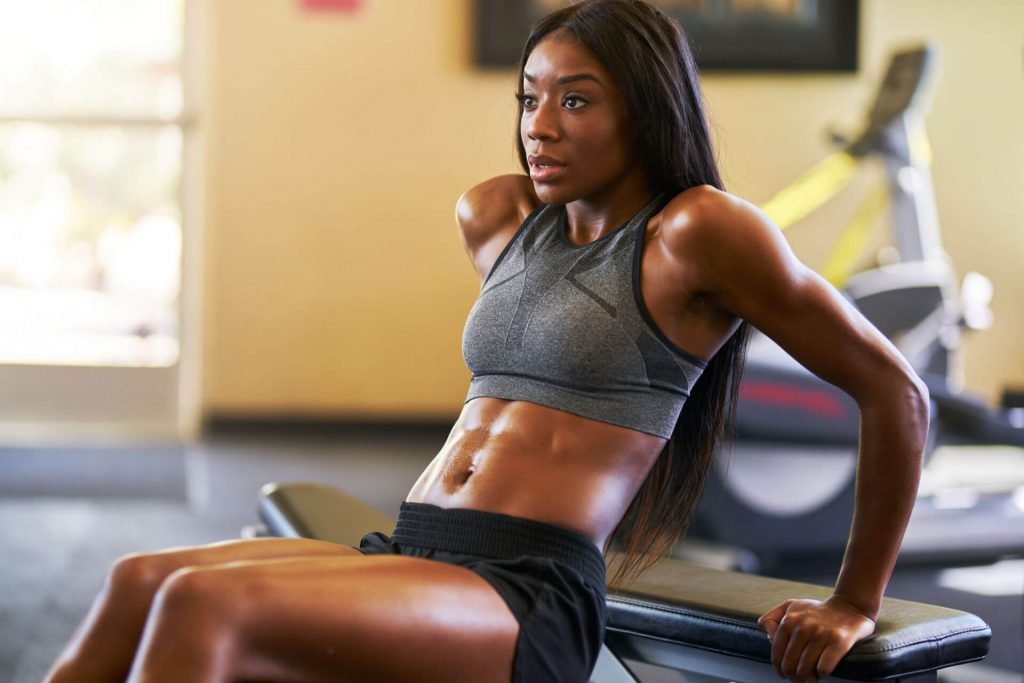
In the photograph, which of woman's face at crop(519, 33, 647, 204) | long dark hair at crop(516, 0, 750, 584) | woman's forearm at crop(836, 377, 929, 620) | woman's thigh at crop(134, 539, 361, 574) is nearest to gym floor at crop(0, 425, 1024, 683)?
long dark hair at crop(516, 0, 750, 584)

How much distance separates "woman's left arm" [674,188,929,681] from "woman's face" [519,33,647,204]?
0.11 metres

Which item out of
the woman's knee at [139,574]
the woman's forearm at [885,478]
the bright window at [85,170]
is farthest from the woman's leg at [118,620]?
the bright window at [85,170]

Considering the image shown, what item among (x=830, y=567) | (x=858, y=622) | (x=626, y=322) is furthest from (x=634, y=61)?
(x=830, y=567)

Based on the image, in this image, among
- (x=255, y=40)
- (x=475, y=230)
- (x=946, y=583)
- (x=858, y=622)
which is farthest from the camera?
(x=255, y=40)

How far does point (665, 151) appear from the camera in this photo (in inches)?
49.1

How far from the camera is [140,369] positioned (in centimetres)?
496

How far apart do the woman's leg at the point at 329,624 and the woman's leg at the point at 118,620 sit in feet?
0.37

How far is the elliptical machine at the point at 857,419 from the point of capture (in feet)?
9.96

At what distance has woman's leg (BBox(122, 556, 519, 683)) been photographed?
943 mm

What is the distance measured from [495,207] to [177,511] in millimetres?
2481

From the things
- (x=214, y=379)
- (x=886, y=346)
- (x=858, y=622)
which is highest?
(x=886, y=346)

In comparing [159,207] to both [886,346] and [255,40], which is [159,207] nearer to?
[255,40]

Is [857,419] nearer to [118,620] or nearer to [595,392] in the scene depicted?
[595,392]

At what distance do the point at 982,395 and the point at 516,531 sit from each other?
4200 mm
